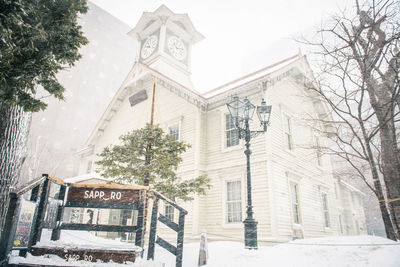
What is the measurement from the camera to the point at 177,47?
21.8 metres

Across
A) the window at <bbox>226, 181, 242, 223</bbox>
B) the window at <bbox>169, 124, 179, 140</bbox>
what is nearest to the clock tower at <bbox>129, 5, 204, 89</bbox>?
the window at <bbox>169, 124, 179, 140</bbox>

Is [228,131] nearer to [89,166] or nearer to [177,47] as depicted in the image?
[177,47]

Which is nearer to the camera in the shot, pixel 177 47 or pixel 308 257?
pixel 308 257

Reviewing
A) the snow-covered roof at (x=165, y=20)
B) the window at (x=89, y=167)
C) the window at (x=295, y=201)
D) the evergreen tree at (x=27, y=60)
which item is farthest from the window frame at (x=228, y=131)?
the window at (x=89, y=167)

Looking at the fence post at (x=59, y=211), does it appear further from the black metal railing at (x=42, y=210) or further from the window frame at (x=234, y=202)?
the window frame at (x=234, y=202)

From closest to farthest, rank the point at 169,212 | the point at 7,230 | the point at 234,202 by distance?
the point at 7,230 → the point at 234,202 → the point at 169,212

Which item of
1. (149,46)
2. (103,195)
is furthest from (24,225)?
(149,46)

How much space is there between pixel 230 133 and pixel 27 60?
10.4 m

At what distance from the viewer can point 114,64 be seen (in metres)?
146

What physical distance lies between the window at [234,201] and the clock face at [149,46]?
1389 cm

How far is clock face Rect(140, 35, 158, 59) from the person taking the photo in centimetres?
2125

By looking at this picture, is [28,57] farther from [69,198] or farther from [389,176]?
[389,176]

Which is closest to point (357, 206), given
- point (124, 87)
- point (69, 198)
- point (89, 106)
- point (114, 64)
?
point (124, 87)

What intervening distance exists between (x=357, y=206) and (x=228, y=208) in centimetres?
2170
